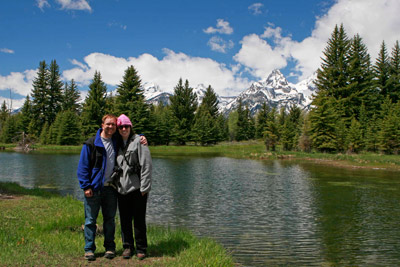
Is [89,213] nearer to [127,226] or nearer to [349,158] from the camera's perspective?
[127,226]

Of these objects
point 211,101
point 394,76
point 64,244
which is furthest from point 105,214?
point 211,101

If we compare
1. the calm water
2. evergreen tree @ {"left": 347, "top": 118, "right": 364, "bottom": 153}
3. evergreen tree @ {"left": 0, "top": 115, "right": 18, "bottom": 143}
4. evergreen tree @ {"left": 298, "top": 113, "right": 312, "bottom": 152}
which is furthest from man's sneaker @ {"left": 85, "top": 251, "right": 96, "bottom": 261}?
evergreen tree @ {"left": 0, "top": 115, "right": 18, "bottom": 143}

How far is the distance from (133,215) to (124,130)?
1.59 metres

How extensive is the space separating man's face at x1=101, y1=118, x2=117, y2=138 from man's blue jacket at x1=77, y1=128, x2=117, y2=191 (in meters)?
0.16

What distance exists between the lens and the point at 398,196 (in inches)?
590

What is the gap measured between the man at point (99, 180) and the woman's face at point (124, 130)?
0.11 m

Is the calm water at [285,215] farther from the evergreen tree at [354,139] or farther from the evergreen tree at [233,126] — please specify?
the evergreen tree at [233,126]

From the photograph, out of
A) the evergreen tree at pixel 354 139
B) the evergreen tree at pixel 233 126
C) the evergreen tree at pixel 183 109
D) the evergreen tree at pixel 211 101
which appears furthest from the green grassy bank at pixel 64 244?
the evergreen tree at pixel 233 126

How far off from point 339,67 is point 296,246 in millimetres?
51385

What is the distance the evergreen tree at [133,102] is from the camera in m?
58.9

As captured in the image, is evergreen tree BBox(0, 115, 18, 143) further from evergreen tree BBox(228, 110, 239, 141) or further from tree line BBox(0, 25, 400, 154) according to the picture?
evergreen tree BBox(228, 110, 239, 141)

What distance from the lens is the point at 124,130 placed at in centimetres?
549

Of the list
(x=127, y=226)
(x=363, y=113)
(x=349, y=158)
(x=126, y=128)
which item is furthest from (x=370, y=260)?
(x=363, y=113)

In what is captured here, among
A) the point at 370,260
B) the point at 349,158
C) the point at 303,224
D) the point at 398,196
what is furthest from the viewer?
the point at 349,158
